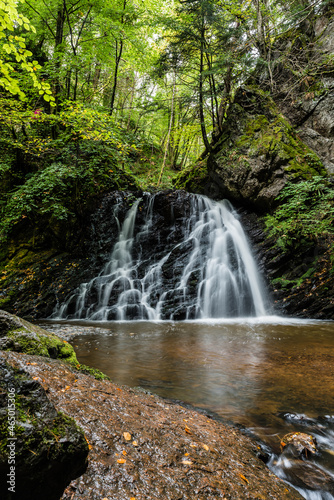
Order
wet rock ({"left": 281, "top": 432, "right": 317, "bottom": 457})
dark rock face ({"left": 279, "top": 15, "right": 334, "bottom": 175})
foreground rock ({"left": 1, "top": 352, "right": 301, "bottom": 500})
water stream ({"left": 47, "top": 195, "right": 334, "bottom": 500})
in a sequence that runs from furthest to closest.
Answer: dark rock face ({"left": 279, "top": 15, "right": 334, "bottom": 175}) < water stream ({"left": 47, "top": 195, "right": 334, "bottom": 500}) < wet rock ({"left": 281, "top": 432, "right": 317, "bottom": 457}) < foreground rock ({"left": 1, "top": 352, "right": 301, "bottom": 500})

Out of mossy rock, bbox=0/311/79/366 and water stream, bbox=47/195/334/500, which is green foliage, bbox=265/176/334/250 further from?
mossy rock, bbox=0/311/79/366

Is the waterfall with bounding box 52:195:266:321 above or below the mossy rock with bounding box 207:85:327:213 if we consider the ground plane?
below

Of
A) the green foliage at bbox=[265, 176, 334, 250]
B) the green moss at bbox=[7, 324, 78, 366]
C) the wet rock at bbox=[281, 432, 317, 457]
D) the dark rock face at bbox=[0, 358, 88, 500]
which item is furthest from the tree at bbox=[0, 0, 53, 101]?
the green foliage at bbox=[265, 176, 334, 250]

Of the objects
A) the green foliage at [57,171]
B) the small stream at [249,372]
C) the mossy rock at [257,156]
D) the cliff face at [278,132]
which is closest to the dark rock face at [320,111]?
the cliff face at [278,132]

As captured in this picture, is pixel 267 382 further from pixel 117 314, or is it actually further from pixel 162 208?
pixel 162 208

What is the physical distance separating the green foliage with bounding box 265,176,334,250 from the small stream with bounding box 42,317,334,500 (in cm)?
279

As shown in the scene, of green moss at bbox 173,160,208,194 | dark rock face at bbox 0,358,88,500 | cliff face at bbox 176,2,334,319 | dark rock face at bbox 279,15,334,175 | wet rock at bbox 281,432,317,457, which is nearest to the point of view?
dark rock face at bbox 0,358,88,500

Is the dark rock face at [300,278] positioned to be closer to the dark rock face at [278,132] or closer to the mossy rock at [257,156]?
the mossy rock at [257,156]

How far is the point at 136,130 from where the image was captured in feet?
63.7

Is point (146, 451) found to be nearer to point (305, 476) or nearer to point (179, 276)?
point (305, 476)

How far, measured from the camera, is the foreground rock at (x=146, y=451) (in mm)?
1257

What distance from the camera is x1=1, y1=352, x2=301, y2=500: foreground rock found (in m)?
1.26

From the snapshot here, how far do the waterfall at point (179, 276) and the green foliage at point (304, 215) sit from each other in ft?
4.43

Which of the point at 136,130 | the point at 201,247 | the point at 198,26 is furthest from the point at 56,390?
the point at 136,130
